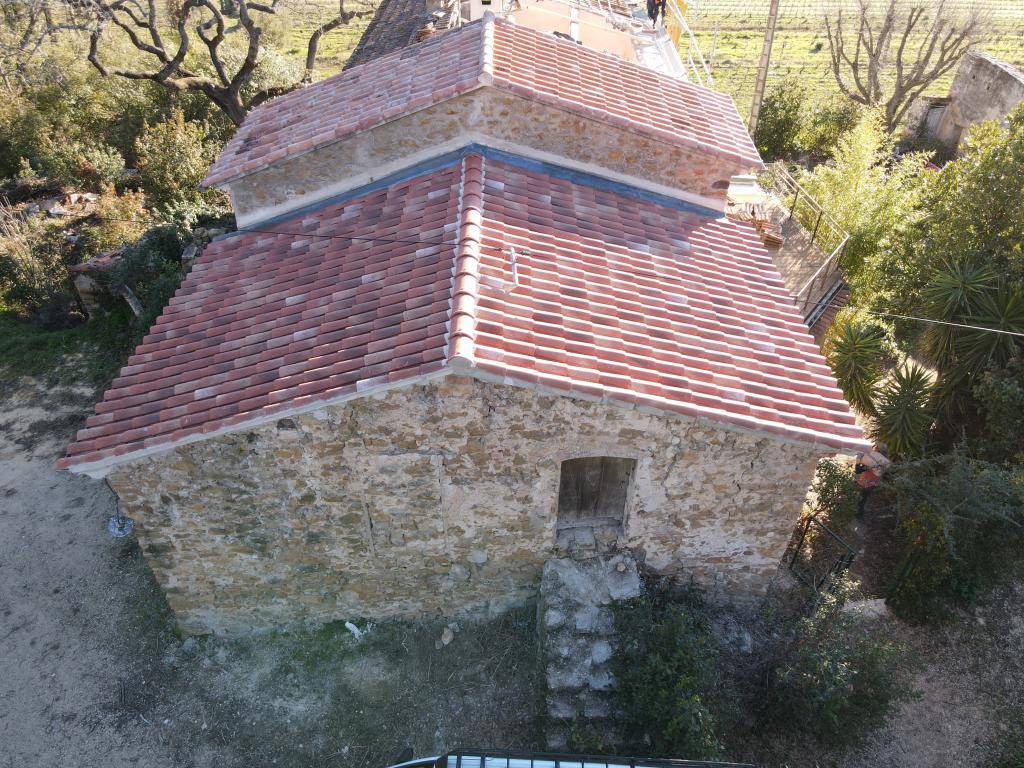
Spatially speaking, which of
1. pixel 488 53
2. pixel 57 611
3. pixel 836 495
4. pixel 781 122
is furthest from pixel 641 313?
pixel 781 122

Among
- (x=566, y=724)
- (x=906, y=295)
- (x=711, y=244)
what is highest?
(x=711, y=244)

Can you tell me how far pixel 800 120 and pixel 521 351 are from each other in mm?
21952

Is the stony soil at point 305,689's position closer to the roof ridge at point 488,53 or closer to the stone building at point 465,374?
the stone building at point 465,374

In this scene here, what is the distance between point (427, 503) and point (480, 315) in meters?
2.32

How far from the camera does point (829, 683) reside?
745cm

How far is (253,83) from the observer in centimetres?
2441

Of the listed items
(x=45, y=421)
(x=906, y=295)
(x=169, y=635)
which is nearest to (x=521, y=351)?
(x=169, y=635)

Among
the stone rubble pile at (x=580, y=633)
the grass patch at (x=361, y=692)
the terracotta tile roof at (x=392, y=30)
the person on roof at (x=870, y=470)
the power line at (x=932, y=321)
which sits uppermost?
the terracotta tile roof at (x=392, y=30)

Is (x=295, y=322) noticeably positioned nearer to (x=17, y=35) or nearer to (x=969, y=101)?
(x=17, y=35)

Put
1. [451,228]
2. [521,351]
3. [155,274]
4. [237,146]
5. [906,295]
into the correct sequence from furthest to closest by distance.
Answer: [155,274]
[906,295]
[237,146]
[451,228]
[521,351]

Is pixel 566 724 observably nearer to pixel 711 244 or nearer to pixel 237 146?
pixel 711 244

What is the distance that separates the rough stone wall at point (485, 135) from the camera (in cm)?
927

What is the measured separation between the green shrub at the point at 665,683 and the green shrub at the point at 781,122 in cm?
2107

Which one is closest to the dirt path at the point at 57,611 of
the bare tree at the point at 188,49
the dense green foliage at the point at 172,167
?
the dense green foliage at the point at 172,167
